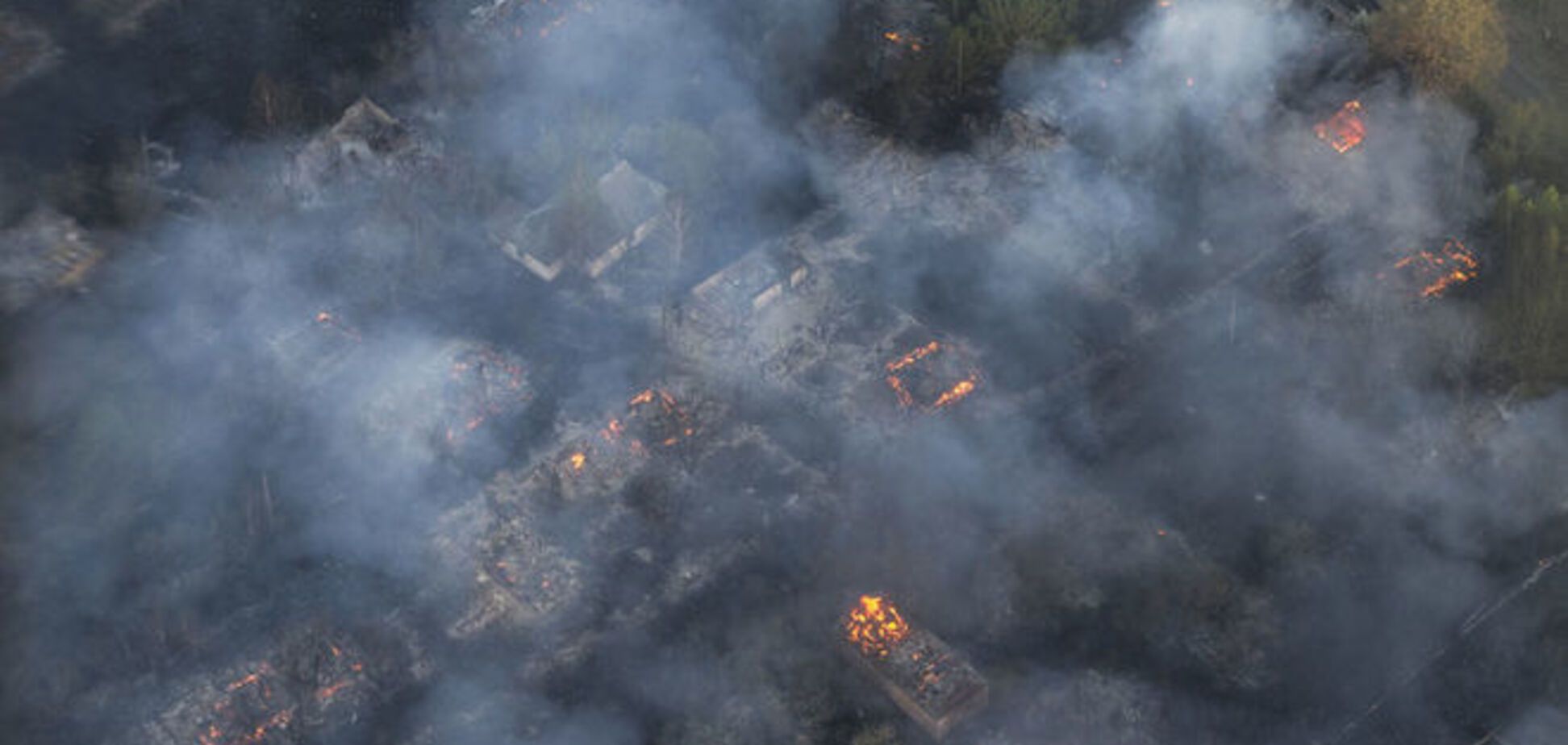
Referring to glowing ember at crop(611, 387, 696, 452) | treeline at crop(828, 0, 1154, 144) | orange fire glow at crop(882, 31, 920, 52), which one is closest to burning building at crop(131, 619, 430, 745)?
glowing ember at crop(611, 387, 696, 452)

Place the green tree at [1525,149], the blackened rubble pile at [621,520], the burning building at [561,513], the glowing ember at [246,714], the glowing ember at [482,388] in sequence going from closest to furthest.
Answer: the glowing ember at [246,714], the blackened rubble pile at [621,520], the burning building at [561,513], the glowing ember at [482,388], the green tree at [1525,149]

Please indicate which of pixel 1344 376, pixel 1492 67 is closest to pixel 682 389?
pixel 1344 376

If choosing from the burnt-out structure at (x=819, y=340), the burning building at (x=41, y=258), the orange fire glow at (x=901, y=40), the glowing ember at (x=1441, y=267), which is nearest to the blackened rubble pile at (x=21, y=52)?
the burning building at (x=41, y=258)

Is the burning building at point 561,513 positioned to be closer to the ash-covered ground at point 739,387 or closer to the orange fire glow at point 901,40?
the ash-covered ground at point 739,387

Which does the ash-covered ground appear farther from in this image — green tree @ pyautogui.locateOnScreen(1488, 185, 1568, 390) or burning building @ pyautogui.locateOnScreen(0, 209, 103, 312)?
green tree @ pyautogui.locateOnScreen(1488, 185, 1568, 390)

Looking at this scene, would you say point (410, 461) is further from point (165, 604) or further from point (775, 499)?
point (775, 499)
